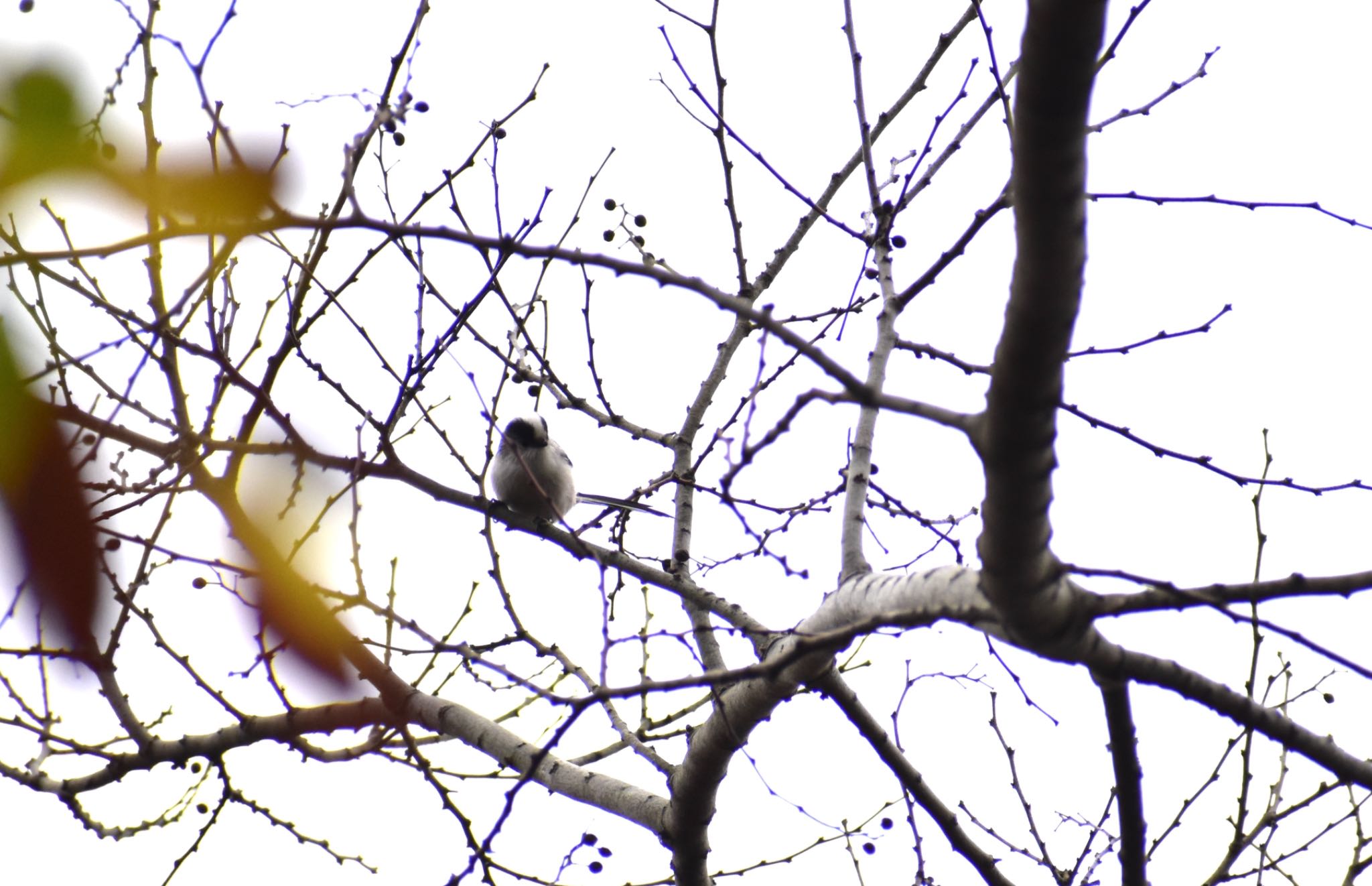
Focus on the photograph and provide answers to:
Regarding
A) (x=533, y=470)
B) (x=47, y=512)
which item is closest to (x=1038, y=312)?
(x=47, y=512)

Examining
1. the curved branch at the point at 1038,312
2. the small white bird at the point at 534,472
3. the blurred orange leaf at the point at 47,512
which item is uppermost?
the small white bird at the point at 534,472

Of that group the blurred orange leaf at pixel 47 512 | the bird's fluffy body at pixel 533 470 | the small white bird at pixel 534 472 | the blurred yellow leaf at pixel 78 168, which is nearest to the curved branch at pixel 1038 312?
the blurred yellow leaf at pixel 78 168

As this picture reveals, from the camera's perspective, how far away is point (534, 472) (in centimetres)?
574

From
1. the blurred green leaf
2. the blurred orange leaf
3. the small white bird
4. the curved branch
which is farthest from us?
the small white bird

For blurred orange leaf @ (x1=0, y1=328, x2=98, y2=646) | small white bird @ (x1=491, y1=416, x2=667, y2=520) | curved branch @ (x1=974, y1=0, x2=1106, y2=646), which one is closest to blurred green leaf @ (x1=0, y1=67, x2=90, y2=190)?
blurred orange leaf @ (x1=0, y1=328, x2=98, y2=646)

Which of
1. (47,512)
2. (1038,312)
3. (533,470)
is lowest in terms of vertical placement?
(47,512)

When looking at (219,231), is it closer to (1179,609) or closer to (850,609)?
(1179,609)

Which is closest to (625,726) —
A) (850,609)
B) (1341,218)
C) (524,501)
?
(850,609)

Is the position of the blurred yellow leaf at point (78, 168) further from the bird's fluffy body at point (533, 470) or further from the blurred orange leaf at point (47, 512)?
the bird's fluffy body at point (533, 470)

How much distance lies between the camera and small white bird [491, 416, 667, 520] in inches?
218

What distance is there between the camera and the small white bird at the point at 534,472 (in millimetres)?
5539

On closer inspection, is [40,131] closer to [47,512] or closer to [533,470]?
[47,512]

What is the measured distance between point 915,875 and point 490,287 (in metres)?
2.19

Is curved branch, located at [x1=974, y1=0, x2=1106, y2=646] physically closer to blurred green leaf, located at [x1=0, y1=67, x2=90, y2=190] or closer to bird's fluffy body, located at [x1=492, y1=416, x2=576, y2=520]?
blurred green leaf, located at [x1=0, y1=67, x2=90, y2=190]
